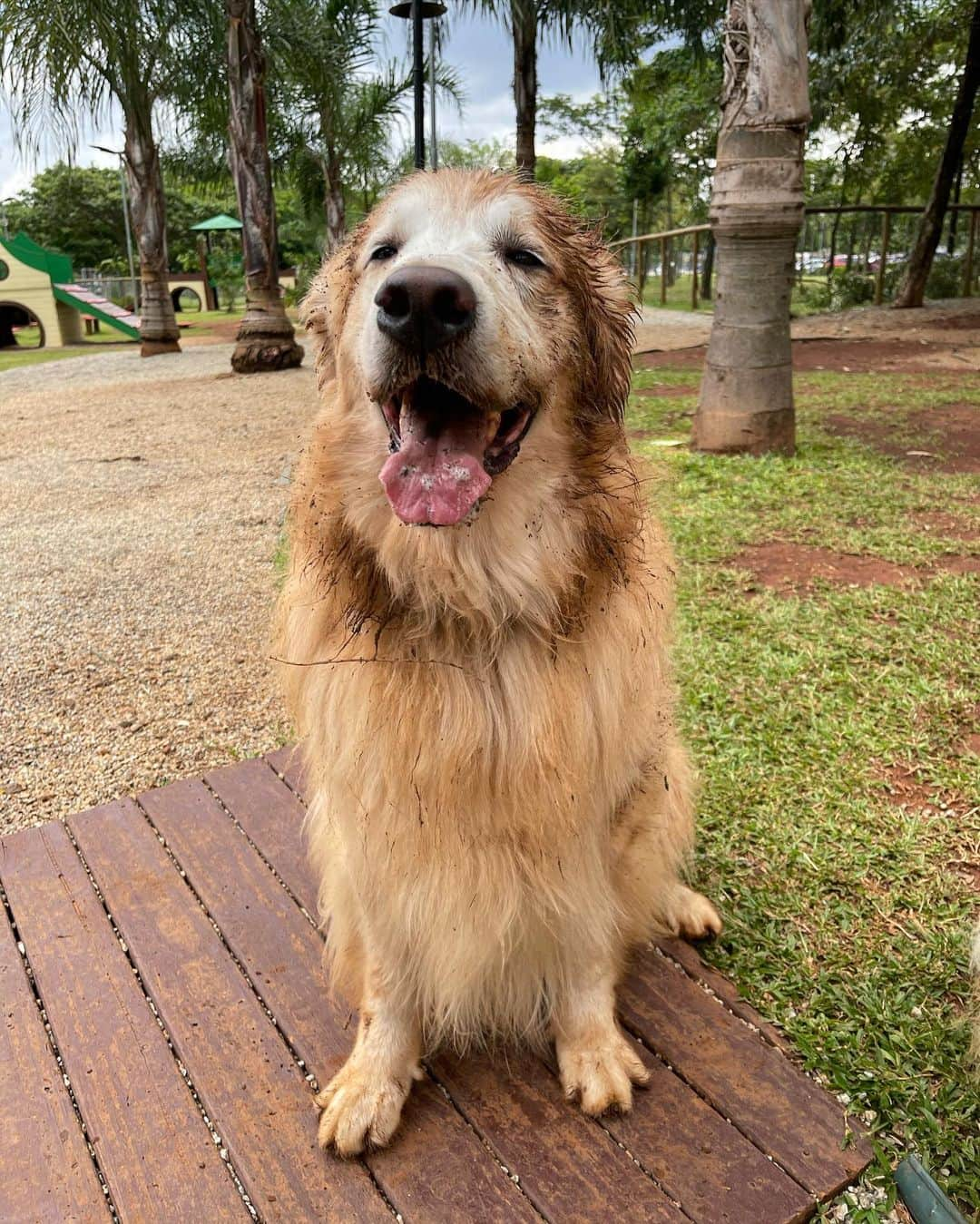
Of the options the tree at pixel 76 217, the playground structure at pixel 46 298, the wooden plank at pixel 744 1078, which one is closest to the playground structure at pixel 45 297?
the playground structure at pixel 46 298

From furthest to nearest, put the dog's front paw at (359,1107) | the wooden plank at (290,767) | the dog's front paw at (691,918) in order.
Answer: the wooden plank at (290,767) → the dog's front paw at (691,918) → the dog's front paw at (359,1107)

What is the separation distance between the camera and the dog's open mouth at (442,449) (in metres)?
1.53

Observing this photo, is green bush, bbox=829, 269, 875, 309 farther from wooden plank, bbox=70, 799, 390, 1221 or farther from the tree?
the tree

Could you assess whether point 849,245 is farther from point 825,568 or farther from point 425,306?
point 425,306

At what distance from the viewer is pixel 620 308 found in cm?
193

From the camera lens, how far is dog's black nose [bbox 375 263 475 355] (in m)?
1.46

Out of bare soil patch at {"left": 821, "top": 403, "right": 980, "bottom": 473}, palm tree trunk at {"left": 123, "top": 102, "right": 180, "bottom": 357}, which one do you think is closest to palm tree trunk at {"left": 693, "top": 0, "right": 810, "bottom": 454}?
bare soil patch at {"left": 821, "top": 403, "right": 980, "bottom": 473}

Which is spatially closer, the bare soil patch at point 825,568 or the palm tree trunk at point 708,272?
the bare soil patch at point 825,568

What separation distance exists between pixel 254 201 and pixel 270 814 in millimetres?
12534

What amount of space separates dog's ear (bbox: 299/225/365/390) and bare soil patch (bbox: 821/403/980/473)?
5336 mm

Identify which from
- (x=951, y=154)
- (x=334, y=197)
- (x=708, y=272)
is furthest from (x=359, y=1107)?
(x=708, y=272)

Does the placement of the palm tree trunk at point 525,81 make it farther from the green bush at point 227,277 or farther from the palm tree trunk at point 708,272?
the green bush at point 227,277

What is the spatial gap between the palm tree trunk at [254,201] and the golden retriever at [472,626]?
487 inches

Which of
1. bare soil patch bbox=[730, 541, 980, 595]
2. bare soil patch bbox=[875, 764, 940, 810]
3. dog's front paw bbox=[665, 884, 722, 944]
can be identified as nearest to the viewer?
dog's front paw bbox=[665, 884, 722, 944]
